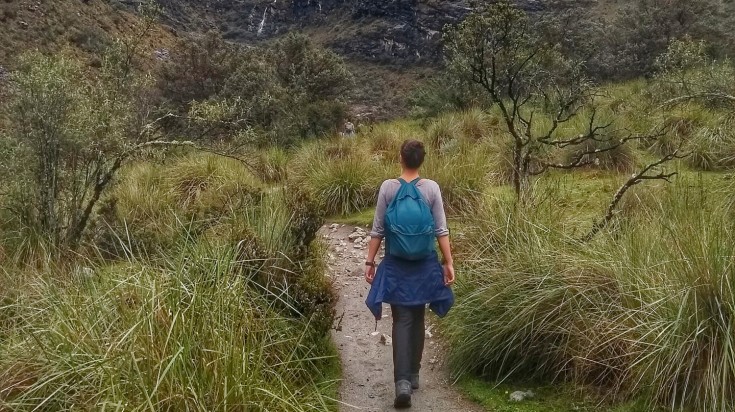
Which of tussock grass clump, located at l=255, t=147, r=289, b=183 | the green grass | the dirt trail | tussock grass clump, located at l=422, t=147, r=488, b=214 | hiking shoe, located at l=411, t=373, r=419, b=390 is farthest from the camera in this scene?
tussock grass clump, located at l=255, t=147, r=289, b=183

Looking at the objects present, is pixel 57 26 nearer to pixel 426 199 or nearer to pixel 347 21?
pixel 347 21

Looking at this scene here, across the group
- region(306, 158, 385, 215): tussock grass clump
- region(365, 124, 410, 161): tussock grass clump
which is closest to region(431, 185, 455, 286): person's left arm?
region(306, 158, 385, 215): tussock grass clump

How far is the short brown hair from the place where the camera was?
4.89m

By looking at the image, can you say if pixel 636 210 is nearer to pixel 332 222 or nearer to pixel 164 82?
pixel 332 222

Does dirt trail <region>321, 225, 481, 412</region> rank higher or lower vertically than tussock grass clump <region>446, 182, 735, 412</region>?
lower

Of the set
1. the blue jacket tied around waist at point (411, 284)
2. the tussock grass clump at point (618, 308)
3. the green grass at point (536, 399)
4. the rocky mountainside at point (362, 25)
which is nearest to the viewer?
the tussock grass clump at point (618, 308)

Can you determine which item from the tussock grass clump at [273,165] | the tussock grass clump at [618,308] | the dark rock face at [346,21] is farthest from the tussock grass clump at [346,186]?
the dark rock face at [346,21]

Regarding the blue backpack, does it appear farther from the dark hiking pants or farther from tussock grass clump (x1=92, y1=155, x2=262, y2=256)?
tussock grass clump (x1=92, y1=155, x2=262, y2=256)

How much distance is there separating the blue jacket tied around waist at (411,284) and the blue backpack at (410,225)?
0.32 feet

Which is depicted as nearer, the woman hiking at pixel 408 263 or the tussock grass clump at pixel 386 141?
the woman hiking at pixel 408 263

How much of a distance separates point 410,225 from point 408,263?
30 cm

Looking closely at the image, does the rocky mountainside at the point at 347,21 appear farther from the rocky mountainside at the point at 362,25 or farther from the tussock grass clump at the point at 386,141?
the tussock grass clump at the point at 386,141

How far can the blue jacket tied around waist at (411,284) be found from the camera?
190 inches

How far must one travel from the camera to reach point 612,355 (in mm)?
4609
